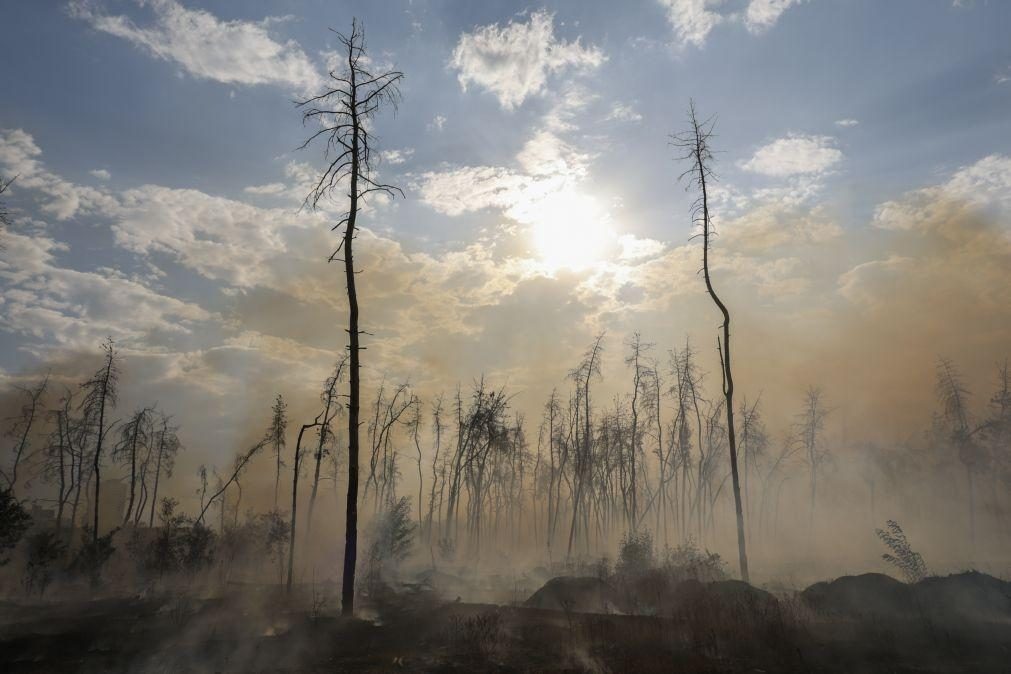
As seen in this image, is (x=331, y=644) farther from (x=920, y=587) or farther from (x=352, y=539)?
(x=920, y=587)

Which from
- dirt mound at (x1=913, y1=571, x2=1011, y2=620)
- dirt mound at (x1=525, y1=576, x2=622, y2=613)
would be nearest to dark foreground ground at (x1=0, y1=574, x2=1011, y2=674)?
dirt mound at (x1=913, y1=571, x2=1011, y2=620)

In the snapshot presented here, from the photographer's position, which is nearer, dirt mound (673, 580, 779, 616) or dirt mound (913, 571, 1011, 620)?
dirt mound (913, 571, 1011, 620)

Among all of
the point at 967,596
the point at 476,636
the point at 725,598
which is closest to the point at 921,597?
the point at 967,596

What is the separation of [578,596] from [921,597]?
1036 cm

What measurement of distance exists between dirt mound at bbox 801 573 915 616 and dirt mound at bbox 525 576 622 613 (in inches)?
256

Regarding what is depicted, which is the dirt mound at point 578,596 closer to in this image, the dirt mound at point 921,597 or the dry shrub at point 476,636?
the dry shrub at point 476,636

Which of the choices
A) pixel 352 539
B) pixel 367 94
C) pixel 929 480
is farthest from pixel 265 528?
pixel 929 480

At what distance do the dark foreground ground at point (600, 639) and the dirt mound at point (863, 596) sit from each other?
48 millimetres

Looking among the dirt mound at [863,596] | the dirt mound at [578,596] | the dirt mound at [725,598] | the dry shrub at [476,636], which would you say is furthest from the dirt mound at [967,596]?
the dry shrub at [476,636]

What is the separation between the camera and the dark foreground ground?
38.2ft

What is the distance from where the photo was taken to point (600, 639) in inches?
523

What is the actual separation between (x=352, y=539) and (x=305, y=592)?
13838 mm

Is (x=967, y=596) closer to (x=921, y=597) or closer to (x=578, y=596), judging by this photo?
(x=921, y=597)

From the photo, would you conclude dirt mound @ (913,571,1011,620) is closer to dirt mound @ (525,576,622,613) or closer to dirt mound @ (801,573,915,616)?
dirt mound @ (801,573,915,616)
